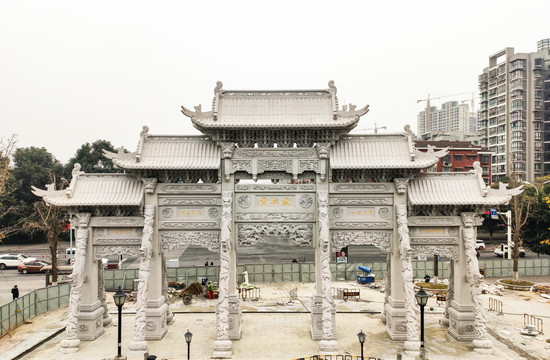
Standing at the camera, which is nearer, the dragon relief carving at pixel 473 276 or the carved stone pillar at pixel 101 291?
the dragon relief carving at pixel 473 276

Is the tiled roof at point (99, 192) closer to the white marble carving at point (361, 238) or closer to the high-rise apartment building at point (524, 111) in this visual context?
the white marble carving at point (361, 238)

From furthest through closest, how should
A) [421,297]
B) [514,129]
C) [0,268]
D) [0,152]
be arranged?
[514,129], [0,268], [0,152], [421,297]

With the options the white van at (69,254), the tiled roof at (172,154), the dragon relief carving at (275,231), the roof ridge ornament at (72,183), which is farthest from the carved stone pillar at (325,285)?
the white van at (69,254)

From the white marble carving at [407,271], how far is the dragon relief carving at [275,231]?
3.29 metres

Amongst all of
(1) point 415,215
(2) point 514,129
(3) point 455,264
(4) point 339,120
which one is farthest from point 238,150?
(2) point 514,129

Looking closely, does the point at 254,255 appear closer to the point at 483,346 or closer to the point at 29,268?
the point at 29,268

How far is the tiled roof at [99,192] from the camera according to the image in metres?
13.5

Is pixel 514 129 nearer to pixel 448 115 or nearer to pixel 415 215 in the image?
pixel 415 215

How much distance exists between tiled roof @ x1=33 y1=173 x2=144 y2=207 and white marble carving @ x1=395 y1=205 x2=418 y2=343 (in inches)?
381

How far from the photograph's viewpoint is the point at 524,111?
54719 millimetres

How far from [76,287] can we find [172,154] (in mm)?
5953

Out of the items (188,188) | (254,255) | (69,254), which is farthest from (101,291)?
(254,255)

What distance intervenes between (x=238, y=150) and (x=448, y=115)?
13815 cm

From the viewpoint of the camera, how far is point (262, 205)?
13.9 meters
